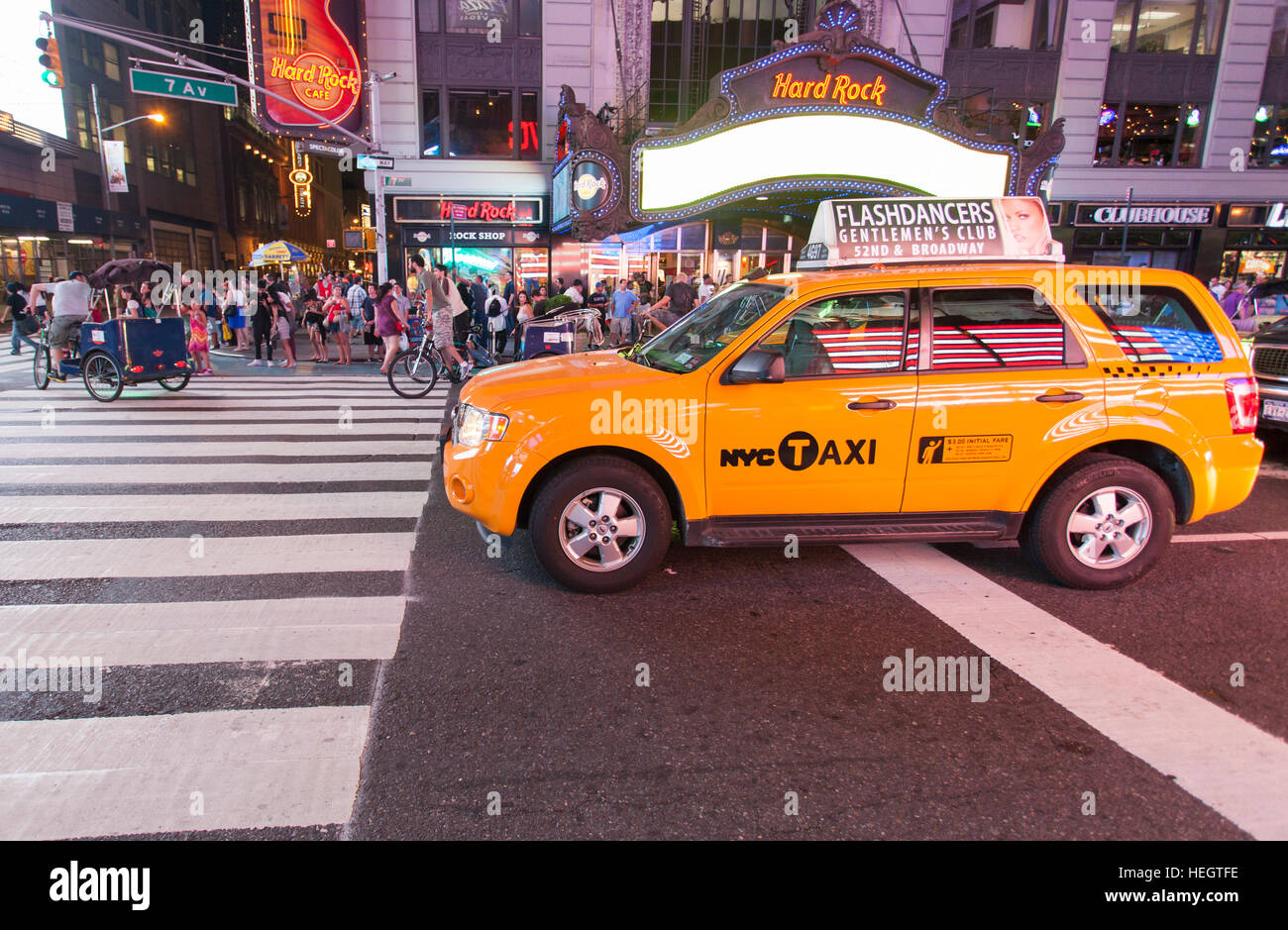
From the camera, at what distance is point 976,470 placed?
4.71 metres

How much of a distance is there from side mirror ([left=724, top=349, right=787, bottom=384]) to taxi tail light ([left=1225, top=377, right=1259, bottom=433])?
2.87 meters

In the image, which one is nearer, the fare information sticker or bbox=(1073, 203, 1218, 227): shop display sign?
the fare information sticker

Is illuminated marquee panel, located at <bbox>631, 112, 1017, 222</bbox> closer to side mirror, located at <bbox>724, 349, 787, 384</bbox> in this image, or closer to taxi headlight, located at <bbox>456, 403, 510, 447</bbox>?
taxi headlight, located at <bbox>456, 403, 510, 447</bbox>

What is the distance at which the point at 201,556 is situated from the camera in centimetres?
527

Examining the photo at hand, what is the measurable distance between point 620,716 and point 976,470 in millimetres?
2764

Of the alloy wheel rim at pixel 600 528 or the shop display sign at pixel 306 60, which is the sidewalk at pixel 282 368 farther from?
the alloy wheel rim at pixel 600 528

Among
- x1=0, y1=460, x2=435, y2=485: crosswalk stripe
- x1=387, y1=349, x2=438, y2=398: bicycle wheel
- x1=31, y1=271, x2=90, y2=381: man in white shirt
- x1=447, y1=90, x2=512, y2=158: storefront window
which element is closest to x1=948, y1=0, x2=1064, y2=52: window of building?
x1=447, y1=90, x2=512, y2=158: storefront window

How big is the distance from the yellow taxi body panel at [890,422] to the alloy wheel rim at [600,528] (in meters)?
0.28

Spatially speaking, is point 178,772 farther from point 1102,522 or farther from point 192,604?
point 1102,522

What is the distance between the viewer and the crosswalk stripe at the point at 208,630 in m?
Answer: 3.90

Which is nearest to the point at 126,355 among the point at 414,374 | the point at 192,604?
A: the point at 414,374

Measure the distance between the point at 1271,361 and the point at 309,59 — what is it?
72.2ft

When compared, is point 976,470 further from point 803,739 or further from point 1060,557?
point 803,739

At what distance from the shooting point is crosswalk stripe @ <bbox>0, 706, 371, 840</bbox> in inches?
107
